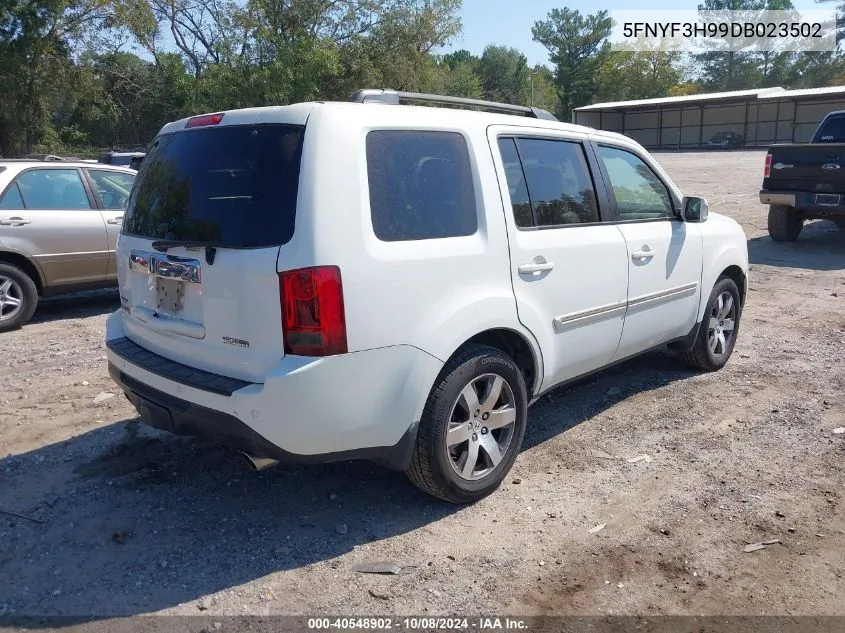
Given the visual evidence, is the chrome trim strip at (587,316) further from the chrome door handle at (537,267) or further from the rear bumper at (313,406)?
the rear bumper at (313,406)

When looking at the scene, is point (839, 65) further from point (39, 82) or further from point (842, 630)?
point (842, 630)

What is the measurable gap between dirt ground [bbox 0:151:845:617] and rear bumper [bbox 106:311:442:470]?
0.52 meters

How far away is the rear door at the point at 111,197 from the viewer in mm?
7789

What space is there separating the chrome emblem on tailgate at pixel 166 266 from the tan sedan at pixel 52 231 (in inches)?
167

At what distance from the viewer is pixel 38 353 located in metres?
6.46

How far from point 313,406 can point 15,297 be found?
566 centimetres

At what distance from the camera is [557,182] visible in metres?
4.20

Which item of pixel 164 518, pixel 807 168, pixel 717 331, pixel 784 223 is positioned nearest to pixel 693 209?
pixel 717 331

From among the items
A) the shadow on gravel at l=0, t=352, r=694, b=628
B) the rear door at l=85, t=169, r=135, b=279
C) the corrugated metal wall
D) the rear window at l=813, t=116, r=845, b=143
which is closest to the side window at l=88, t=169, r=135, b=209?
the rear door at l=85, t=169, r=135, b=279

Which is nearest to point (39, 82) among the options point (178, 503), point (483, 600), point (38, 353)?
point (38, 353)

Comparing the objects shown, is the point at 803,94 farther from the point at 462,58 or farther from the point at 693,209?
the point at 462,58

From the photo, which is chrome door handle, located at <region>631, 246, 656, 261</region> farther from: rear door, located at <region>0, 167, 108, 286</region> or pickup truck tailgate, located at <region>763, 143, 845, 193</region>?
pickup truck tailgate, located at <region>763, 143, 845, 193</region>

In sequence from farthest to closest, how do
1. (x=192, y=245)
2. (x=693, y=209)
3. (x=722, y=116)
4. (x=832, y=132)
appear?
1. (x=722, y=116)
2. (x=832, y=132)
3. (x=693, y=209)
4. (x=192, y=245)

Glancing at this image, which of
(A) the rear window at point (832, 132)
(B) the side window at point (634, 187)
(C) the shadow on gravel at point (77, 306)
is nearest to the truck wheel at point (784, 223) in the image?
(A) the rear window at point (832, 132)
